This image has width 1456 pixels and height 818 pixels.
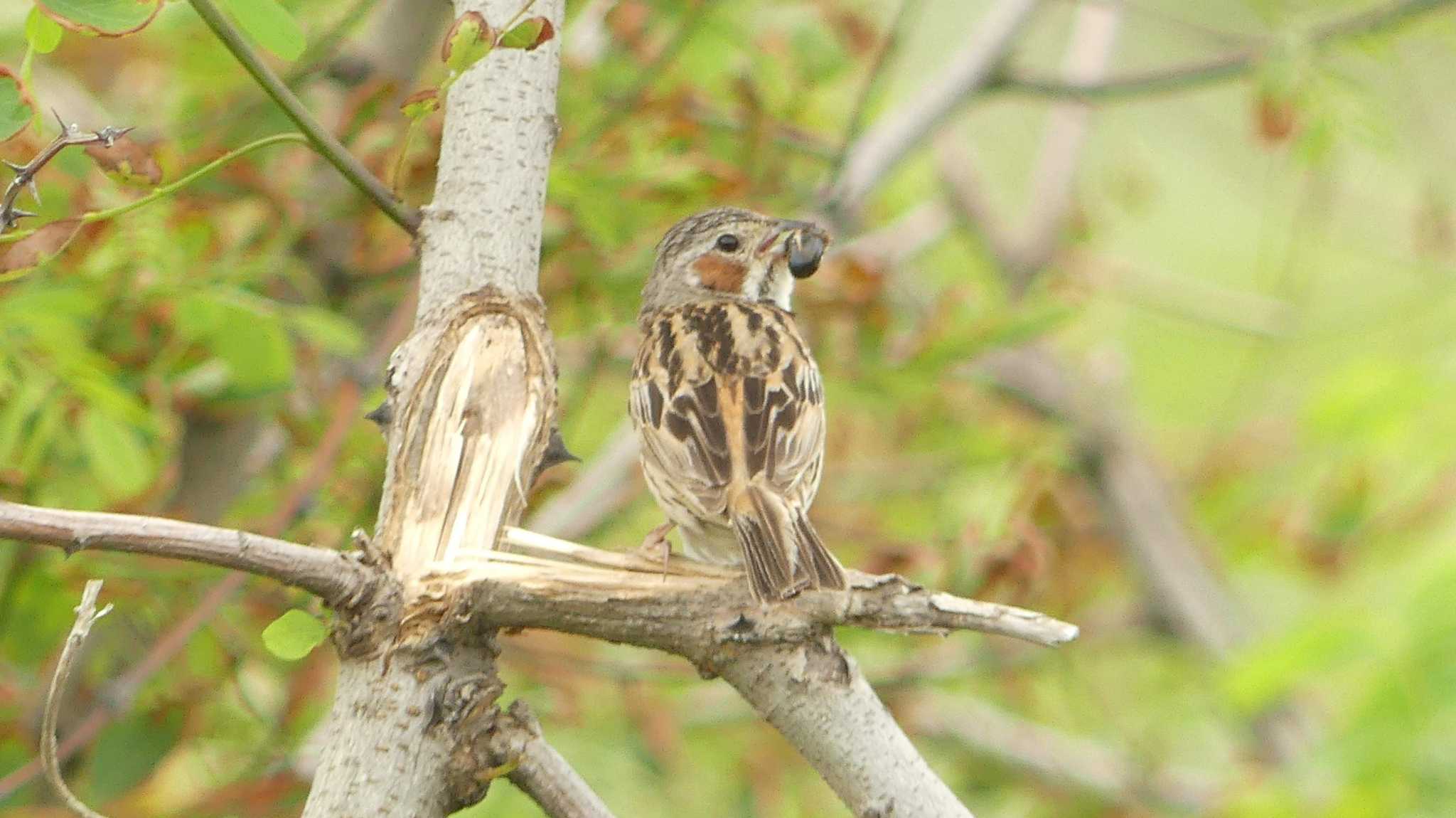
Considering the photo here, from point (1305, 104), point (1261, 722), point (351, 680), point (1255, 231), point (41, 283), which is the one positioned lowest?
point (351, 680)

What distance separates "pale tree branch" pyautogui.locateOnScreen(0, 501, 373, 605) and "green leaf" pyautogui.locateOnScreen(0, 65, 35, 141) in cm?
42

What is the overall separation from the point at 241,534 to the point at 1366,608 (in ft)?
14.1

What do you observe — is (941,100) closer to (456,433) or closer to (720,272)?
(720,272)

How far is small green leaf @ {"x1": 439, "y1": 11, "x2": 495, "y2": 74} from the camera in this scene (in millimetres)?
1900

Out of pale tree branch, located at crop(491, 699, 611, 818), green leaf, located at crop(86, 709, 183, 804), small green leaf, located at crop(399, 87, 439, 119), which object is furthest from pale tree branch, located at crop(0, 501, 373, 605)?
green leaf, located at crop(86, 709, 183, 804)

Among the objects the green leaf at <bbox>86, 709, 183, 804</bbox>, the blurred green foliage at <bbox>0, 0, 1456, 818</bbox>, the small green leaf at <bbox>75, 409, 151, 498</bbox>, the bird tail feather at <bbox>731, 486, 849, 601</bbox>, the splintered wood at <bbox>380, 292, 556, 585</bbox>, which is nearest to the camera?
the splintered wood at <bbox>380, 292, 556, 585</bbox>

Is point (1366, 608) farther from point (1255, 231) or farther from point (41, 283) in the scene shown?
point (1255, 231)

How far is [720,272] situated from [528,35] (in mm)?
1900

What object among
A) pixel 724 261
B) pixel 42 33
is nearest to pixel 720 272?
pixel 724 261

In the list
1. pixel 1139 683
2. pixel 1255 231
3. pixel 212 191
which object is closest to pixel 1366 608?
pixel 1139 683

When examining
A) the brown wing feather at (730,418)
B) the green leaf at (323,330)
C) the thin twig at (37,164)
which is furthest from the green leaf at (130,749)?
the thin twig at (37,164)

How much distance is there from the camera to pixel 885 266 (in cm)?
423

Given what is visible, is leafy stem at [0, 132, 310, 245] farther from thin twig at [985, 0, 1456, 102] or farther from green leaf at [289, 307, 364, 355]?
thin twig at [985, 0, 1456, 102]

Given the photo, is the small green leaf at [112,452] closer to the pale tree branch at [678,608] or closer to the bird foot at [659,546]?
the bird foot at [659,546]
